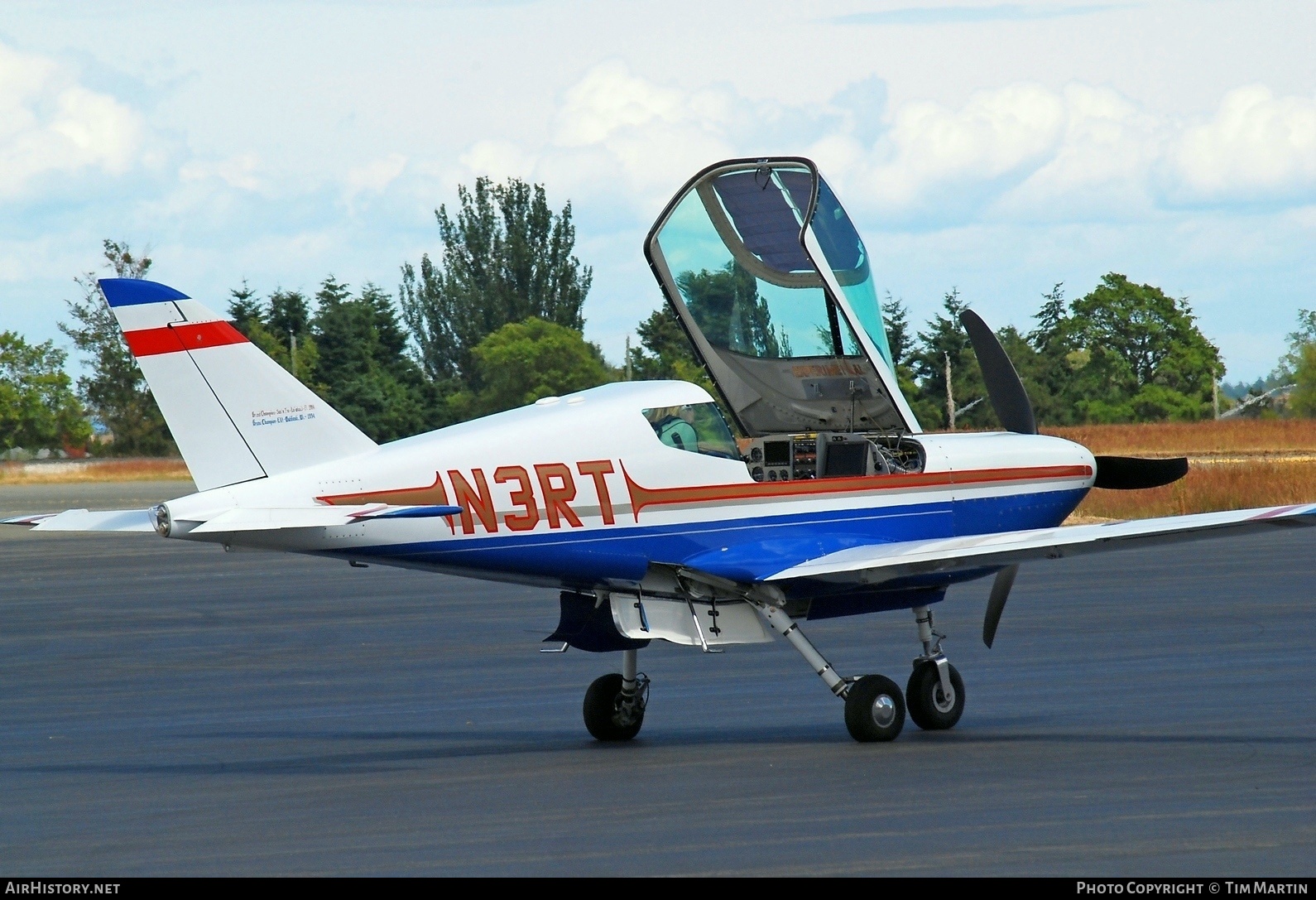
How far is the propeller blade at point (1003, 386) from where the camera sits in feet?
42.9

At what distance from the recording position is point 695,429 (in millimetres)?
11344

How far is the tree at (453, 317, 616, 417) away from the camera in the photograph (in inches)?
3654

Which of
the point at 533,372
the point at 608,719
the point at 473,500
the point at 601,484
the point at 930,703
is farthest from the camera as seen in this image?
the point at 533,372

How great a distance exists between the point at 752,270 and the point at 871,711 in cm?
362

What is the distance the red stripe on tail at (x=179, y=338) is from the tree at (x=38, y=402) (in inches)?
4579

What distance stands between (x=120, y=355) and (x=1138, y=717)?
361ft

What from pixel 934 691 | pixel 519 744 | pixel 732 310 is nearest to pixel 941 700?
pixel 934 691

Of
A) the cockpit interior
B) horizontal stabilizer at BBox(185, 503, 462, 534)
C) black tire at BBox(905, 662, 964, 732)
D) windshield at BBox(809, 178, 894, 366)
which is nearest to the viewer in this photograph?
horizontal stabilizer at BBox(185, 503, 462, 534)

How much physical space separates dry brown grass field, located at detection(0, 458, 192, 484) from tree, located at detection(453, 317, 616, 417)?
53.1 ft

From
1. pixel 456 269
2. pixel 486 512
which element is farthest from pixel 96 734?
pixel 456 269

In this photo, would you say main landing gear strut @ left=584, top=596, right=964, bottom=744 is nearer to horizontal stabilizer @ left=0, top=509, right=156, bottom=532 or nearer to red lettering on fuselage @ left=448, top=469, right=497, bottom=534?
red lettering on fuselage @ left=448, top=469, right=497, bottom=534

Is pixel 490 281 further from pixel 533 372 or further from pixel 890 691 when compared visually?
pixel 890 691
